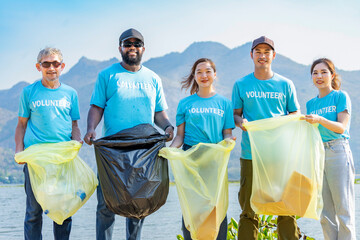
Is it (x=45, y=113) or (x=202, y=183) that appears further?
(x=45, y=113)

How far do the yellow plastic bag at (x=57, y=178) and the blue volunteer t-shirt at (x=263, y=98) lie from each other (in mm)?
1408

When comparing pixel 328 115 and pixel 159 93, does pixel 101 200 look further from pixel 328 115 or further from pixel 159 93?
pixel 328 115

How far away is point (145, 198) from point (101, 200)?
19.0 inches

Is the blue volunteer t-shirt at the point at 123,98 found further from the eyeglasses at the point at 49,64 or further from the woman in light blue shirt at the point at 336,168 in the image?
the woman in light blue shirt at the point at 336,168

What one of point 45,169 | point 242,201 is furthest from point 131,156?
point 242,201

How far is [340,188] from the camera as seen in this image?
353 centimetres

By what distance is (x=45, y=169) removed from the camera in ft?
10.6

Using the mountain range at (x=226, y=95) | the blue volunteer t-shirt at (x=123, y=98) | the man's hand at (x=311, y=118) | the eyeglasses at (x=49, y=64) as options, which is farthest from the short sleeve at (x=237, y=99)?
the mountain range at (x=226, y=95)

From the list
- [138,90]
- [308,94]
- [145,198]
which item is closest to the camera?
[145,198]

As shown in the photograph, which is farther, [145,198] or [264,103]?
[264,103]

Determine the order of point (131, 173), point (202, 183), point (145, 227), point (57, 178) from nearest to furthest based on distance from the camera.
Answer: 1. point (131, 173)
2. point (202, 183)
3. point (57, 178)
4. point (145, 227)

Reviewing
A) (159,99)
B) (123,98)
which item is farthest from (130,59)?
(159,99)

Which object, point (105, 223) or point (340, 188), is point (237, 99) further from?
point (105, 223)

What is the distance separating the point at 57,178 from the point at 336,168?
2383mm
